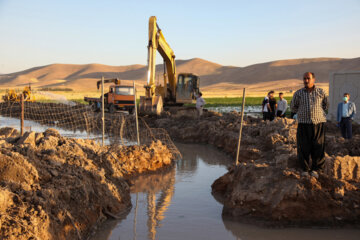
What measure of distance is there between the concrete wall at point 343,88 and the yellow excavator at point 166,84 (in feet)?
24.1

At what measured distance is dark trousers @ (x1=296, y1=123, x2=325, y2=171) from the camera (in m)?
5.39

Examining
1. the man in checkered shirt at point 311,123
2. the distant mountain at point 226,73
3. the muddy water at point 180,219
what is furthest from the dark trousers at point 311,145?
the distant mountain at point 226,73

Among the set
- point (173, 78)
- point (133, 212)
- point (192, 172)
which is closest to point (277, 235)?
point (133, 212)

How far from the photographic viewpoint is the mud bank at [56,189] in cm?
406

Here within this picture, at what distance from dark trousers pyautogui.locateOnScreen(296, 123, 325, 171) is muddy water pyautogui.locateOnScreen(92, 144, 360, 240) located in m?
0.93

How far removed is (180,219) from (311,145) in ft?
7.26

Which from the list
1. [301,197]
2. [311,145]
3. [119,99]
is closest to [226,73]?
[119,99]

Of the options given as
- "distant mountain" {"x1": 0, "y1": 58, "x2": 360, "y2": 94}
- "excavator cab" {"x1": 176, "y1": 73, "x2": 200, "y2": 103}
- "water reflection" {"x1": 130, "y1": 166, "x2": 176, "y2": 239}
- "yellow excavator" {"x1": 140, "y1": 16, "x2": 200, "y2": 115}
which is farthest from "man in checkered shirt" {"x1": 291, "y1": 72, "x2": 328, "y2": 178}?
"distant mountain" {"x1": 0, "y1": 58, "x2": 360, "y2": 94}

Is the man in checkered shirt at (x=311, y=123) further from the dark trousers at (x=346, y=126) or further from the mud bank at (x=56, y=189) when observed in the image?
the dark trousers at (x=346, y=126)

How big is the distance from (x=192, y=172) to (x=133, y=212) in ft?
10.8

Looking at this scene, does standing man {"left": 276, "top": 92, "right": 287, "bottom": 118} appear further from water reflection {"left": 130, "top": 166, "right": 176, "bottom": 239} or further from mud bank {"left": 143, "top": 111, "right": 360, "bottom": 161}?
water reflection {"left": 130, "top": 166, "right": 176, "bottom": 239}

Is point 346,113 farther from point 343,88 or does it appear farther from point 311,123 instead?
point 343,88

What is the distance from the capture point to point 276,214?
17.9ft

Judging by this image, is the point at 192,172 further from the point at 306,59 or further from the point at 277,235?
the point at 306,59
